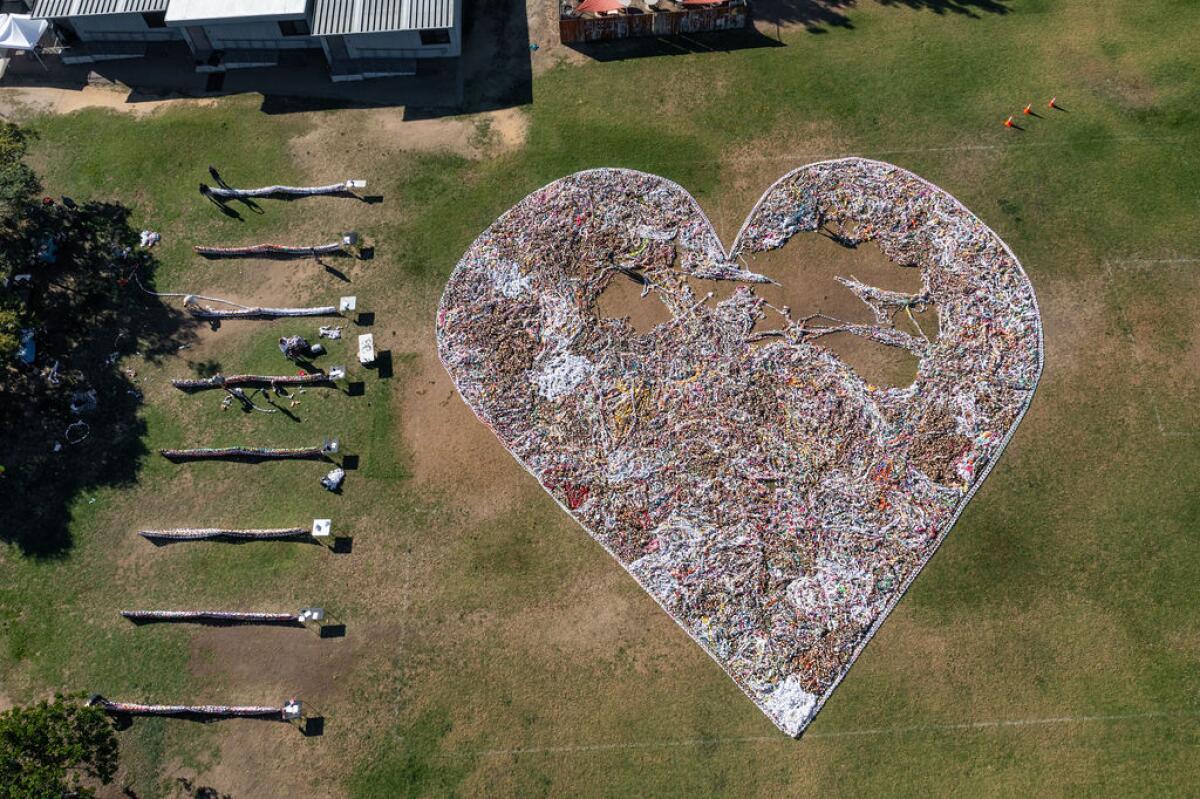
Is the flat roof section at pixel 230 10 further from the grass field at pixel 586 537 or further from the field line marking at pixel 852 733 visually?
the field line marking at pixel 852 733

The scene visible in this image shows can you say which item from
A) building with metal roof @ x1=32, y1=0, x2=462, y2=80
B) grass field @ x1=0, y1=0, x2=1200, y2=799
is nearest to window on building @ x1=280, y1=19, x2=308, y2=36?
building with metal roof @ x1=32, y1=0, x2=462, y2=80

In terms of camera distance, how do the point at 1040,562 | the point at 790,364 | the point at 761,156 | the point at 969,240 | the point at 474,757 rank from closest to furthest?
1. the point at 474,757
2. the point at 1040,562
3. the point at 790,364
4. the point at 969,240
5. the point at 761,156

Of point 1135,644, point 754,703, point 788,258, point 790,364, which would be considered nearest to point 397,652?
point 754,703

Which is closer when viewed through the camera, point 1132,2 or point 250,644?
point 250,644

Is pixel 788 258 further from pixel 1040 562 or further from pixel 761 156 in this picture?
pixel 1040 562

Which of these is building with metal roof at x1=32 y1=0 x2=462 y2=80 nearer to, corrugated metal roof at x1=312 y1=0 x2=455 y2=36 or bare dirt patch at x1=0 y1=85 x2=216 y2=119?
corrugated metal roof at x1=312 y1=0 x2=455 y2=36

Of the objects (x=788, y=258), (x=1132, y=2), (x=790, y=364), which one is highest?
(x=1132, y=2)

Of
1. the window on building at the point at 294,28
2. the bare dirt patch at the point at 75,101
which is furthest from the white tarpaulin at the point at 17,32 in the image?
the window on building at the point at 294,28
